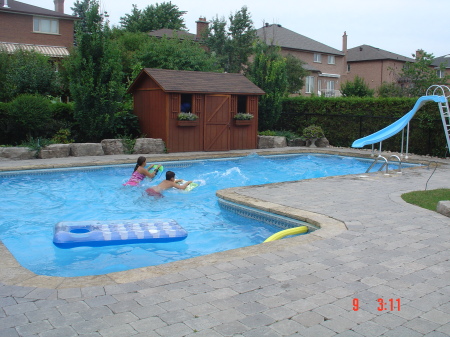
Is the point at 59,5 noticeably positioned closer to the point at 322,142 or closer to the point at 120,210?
the point at 322,142

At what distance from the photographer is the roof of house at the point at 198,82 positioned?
17.1 m

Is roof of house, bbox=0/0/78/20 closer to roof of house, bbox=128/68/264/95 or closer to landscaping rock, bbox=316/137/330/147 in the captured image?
roof of house, bbox=128/68/264/95

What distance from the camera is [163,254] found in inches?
280

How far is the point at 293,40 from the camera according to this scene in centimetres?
4469

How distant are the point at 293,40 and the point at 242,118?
28.6 meters

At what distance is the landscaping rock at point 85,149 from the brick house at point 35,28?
18625 mm

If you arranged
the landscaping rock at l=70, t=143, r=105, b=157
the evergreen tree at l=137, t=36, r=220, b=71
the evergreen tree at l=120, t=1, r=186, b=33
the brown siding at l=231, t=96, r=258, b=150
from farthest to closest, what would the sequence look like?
the evergreen tree at l=120, t=1, r=186, b=33, the evergreen tree at l=137, t=36, r=220, b=71, the brown siding at l=231, t=96, r=258, b=150, the landscaping rock at l=70, t=143, r=105, b=157

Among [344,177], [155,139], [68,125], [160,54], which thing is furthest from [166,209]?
[160,54]

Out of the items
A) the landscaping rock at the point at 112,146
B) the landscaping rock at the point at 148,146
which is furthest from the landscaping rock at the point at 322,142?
the landscaping rock at the point at 112,146

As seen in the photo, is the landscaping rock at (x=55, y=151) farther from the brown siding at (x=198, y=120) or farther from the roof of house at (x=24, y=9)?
the roof of house at (x=24, y=9)

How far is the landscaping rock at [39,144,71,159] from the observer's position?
596 inches

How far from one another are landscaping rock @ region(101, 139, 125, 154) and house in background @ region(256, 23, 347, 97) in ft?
93.0
